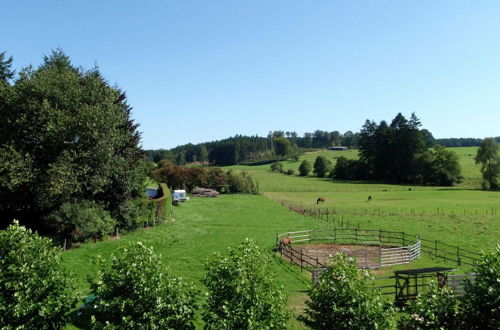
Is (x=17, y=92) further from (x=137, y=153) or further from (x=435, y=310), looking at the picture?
(x=435, y=310)

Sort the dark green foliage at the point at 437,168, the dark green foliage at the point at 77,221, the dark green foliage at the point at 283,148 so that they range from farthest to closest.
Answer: the dark green foliage at the point at 283,148, the dark green foliage at the point at 437,168, the dark green foliage at the point at 77,221

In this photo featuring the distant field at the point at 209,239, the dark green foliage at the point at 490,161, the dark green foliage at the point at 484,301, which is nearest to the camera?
the dark green foliage at the point at 484,301

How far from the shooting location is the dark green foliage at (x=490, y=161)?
8019 cm

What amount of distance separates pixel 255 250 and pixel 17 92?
971 inches

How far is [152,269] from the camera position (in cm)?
1073

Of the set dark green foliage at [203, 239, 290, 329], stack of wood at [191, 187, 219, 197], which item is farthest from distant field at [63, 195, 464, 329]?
stack of wood at [191, 187, 219, 197]

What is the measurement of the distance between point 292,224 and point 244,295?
32564 mm

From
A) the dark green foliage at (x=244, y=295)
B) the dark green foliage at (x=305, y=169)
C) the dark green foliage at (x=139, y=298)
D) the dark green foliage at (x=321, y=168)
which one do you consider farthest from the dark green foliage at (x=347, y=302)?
the dark green foliage at (x=305, y=169)

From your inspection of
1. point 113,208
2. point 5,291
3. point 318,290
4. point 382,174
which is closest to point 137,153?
point 113,208

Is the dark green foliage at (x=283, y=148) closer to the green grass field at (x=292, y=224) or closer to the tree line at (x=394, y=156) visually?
the tree line at (x=394, y=156)

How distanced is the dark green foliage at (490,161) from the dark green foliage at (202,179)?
50.6 meters

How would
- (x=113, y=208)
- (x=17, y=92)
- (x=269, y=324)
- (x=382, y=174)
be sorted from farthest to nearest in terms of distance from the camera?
(x=382, y=174), (x=113, y=208), (x=17, y=92), (x=269, y=324)

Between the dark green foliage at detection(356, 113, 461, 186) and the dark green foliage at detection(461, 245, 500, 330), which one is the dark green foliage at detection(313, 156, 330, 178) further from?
the dark green foliage at detection(461, 245, 500, 330)

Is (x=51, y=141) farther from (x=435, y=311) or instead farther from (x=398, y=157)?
(x=398, y=157)
